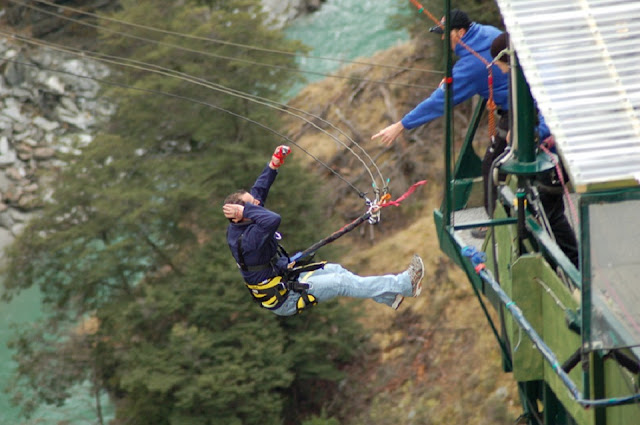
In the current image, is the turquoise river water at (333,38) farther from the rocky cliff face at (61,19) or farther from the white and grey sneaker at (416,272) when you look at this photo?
the white and grey sneaker at (416,272)

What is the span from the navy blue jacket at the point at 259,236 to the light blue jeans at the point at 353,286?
300 millimetres

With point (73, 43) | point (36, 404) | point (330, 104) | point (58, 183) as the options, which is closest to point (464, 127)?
point (330, 104)

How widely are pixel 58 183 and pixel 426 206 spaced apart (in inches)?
331

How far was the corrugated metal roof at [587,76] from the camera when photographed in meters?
4.73

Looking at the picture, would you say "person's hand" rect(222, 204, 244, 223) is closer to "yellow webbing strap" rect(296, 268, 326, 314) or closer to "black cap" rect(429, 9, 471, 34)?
"yellow webbing strap" rect(296, 268, 326, 314)

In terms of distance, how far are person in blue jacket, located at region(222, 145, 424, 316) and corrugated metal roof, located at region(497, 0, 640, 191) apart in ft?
8.05

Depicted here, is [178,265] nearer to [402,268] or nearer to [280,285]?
[402,268]

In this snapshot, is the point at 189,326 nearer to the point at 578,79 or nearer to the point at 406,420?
the point at 406,420

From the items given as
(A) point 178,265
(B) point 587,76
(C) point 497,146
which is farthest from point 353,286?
(A) point 178,265

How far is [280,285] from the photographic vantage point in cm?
751

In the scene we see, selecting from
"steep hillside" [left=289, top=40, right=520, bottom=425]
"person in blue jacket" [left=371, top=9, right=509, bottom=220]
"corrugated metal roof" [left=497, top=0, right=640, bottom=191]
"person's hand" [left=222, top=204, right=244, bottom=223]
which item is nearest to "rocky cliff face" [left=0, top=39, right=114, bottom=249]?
"steep hillside" [left=289, top=40, right=520, bottom=425]

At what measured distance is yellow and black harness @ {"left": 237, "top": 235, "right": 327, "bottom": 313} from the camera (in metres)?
7.47

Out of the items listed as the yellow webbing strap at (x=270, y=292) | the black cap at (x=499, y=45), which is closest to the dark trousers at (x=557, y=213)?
the black cap at (x=499, y=45)

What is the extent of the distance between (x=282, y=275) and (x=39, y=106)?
25110 mm
